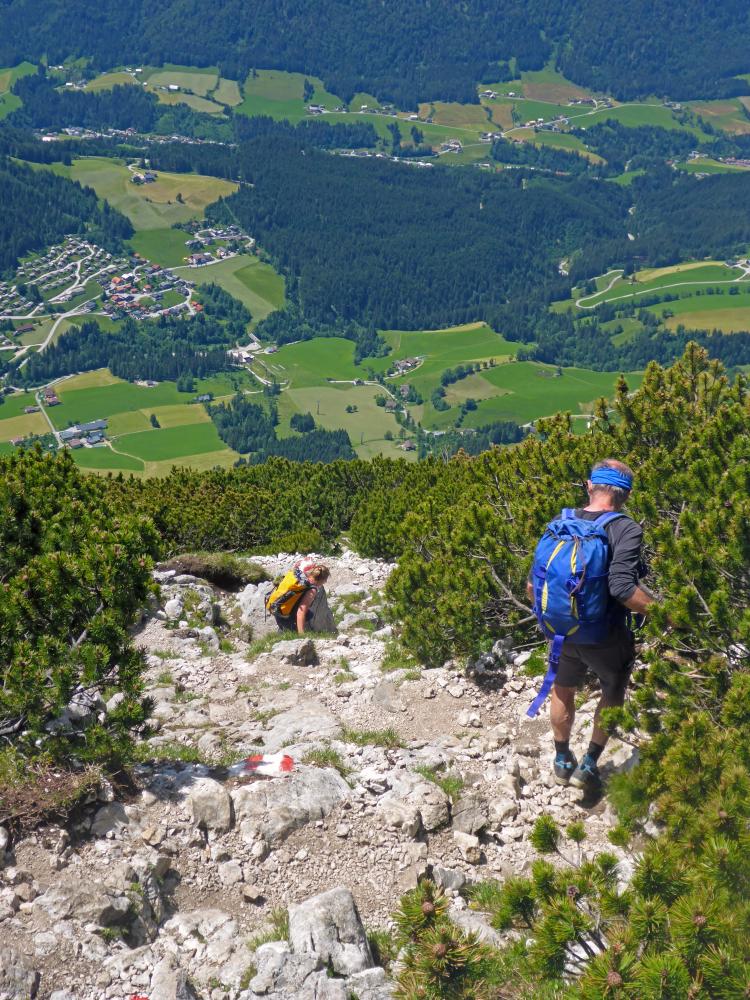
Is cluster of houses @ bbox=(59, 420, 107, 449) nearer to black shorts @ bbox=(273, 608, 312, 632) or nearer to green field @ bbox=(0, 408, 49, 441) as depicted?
green field @ bbox=(0, 408, 49, 441)

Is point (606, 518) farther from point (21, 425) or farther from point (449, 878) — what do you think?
point (21, 425)

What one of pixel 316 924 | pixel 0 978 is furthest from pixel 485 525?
pixel 0 978

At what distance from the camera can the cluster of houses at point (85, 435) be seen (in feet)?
540

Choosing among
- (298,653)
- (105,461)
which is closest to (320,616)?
(298,653)

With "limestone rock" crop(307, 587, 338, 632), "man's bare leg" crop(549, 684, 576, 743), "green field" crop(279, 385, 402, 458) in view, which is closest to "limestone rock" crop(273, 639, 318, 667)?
"limestone rock" crop(307, 587, 338, 632)

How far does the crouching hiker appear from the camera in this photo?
1681 centimetres

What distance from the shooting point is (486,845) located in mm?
9367

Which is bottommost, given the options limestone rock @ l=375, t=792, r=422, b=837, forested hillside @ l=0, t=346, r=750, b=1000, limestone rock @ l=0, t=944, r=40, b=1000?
limestone rock @ l=375, t=792, r=422, b=837

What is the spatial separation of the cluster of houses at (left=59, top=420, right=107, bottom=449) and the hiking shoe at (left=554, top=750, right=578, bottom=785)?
535ft

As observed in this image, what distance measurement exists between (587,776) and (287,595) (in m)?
8.63

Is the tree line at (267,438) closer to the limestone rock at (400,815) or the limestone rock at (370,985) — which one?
the limestone rock at (400,815)

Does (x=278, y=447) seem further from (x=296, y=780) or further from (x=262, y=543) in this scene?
(x=296, y=780)

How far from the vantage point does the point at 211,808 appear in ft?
30.7

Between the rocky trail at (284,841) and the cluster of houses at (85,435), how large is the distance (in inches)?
6294
